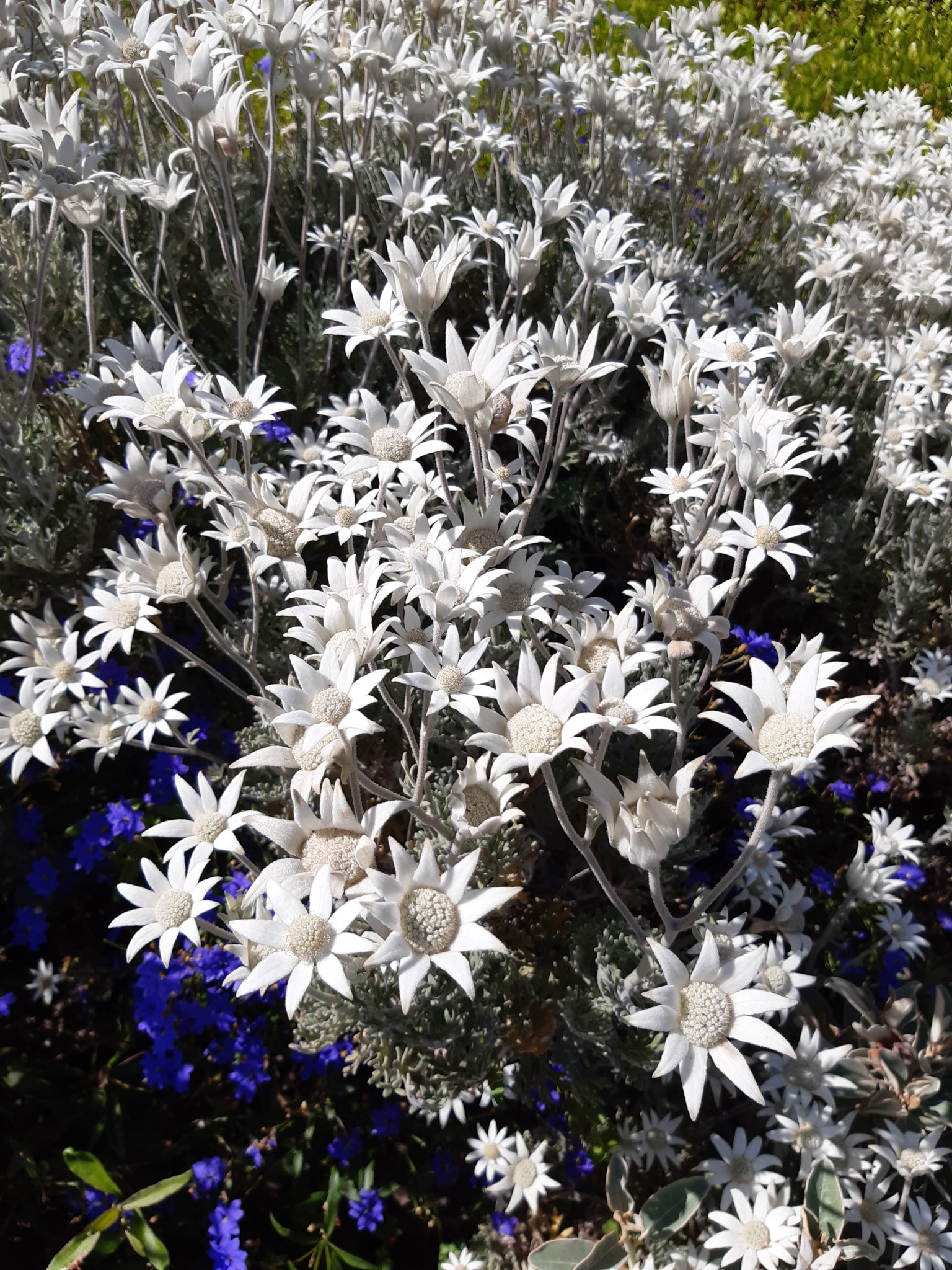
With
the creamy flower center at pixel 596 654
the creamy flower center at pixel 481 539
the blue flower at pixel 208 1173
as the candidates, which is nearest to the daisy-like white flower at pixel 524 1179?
the blue flower at pixel 208 1173

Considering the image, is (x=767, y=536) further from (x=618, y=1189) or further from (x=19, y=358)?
(x=19, y=358)

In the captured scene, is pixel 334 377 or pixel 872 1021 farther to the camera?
pixel 334 377

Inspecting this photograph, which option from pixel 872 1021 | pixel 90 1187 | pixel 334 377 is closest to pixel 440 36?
pixel 334 377

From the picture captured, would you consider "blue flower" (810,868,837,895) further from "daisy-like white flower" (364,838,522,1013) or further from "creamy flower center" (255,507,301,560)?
"creamy flower center" (255,507,301,560)

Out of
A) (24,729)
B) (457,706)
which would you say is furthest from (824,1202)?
(24,729)

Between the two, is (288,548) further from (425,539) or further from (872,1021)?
(872,1021)

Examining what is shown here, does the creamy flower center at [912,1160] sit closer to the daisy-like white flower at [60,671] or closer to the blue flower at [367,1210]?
the blue flower at [367,1210]
